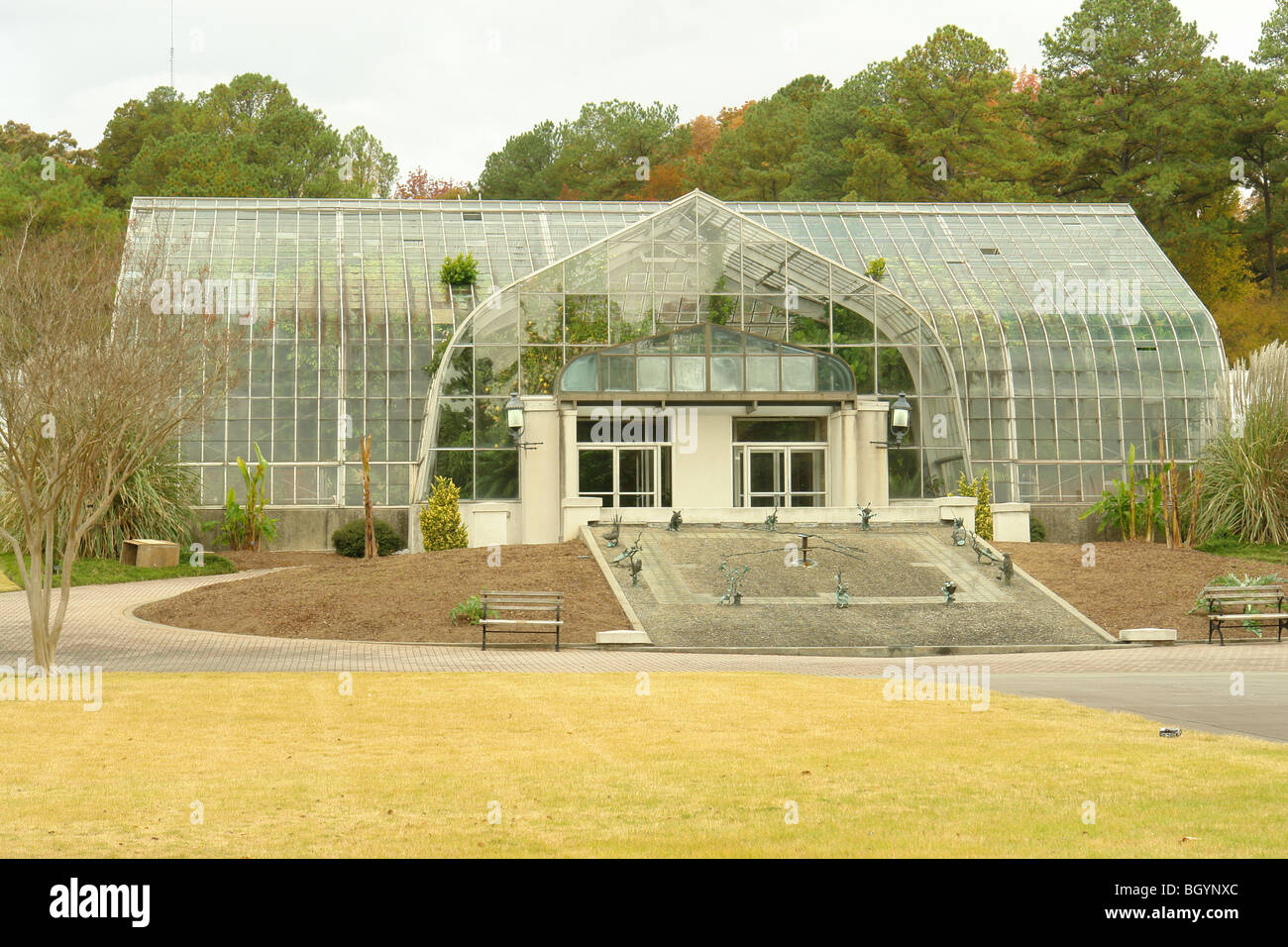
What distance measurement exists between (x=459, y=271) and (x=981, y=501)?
17094 mm

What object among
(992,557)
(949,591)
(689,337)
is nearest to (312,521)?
(689,337)

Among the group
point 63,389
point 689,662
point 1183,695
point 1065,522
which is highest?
point 63,389

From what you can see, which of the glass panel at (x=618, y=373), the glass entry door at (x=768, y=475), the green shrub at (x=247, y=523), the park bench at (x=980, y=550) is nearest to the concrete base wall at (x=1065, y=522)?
the glass entry door at (x=768, y=475)

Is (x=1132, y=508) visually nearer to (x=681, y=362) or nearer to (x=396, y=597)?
(x=681, y=362)

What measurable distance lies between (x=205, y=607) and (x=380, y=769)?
1501 centimetres

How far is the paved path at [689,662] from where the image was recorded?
1468 centimetres

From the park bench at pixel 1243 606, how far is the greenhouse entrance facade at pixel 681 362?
9.21 m

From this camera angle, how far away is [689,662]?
1833 centimetres

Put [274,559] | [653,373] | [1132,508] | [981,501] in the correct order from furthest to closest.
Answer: [274,559] < [1132,508] < [653,373] < [981,501]

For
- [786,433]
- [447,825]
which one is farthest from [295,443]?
[447,825]

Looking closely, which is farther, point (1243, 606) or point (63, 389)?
point (1243, 606)

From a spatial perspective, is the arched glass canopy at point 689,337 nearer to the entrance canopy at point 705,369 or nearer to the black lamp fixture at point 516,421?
the entrance canopy at point 705,369

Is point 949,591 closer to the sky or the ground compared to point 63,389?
closer to the ground

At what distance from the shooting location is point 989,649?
20266 millimetres
